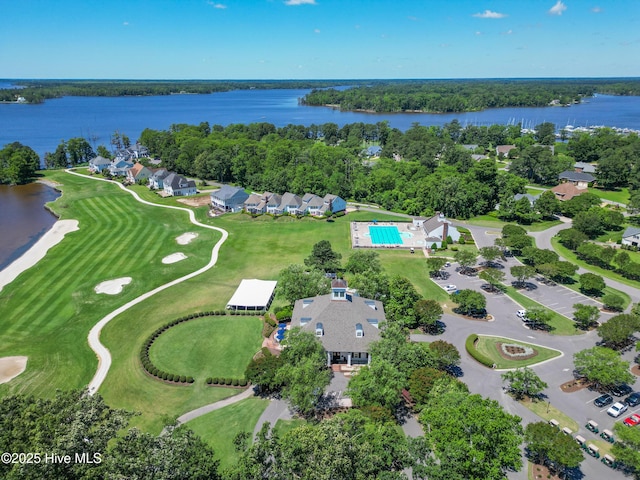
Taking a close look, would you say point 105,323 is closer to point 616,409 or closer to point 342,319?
point 342,319

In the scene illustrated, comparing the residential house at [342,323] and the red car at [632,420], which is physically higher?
the residential house at [342,323]

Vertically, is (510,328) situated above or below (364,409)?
below

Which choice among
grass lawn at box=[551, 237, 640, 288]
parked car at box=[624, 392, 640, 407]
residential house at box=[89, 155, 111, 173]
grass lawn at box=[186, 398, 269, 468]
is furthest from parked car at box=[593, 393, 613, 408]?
residential house at box=[89, 155, 111, 173]

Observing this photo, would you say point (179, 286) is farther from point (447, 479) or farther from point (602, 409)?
point (602, 409)

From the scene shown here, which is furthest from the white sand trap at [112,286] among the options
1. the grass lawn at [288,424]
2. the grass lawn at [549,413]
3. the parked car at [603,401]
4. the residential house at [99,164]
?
the residential house at [99,164]

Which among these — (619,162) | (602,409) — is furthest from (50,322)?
(619,162)

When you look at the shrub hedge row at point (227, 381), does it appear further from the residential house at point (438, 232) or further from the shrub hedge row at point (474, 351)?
the residential house at point (438, 232)

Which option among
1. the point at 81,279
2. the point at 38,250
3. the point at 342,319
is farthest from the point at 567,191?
the point at 38,250
